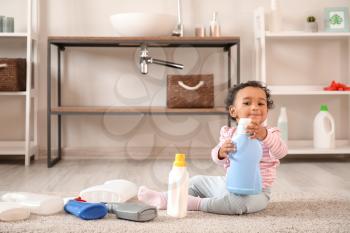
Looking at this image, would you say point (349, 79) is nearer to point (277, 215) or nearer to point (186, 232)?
point (277, 215)

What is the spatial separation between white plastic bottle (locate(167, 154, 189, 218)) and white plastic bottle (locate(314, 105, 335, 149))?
1.76 m

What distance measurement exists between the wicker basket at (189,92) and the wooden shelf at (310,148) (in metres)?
0.59

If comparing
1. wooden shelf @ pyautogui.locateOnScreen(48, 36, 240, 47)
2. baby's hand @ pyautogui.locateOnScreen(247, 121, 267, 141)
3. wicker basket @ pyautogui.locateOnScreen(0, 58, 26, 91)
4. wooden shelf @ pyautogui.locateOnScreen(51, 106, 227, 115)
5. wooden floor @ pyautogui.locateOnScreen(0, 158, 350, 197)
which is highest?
wooden shelf @ pyautogui.locateOnScreen(48, 36, 240, 47)

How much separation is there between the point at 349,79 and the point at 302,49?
35cm

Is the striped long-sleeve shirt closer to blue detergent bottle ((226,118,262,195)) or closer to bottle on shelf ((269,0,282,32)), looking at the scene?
blue detergent bottle ((226,118,262,195))

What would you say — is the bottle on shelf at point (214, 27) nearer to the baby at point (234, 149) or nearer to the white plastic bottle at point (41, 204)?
the baby at point (234, 149)

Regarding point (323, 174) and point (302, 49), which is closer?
point (323, 174)

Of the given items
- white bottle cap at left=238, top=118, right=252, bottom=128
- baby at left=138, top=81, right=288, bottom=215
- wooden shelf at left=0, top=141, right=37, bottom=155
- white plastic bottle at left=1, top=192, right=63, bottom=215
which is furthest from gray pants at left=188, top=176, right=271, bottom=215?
wooden shelf at left=0, top=141, right=37, bottom=155

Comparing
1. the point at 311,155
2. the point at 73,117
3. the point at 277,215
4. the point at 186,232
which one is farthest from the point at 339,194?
the point at 73,117

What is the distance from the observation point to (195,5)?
3.38 meters

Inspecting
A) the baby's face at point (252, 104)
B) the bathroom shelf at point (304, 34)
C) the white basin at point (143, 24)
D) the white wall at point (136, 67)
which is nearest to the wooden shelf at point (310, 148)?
the white wall at point (136, 67)

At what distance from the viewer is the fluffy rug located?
1.52 m

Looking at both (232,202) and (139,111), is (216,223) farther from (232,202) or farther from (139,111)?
(139,111)

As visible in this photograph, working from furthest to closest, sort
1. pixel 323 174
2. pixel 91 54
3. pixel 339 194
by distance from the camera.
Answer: pixel 91 54 → pixel 323 174 → pixel 339 194
